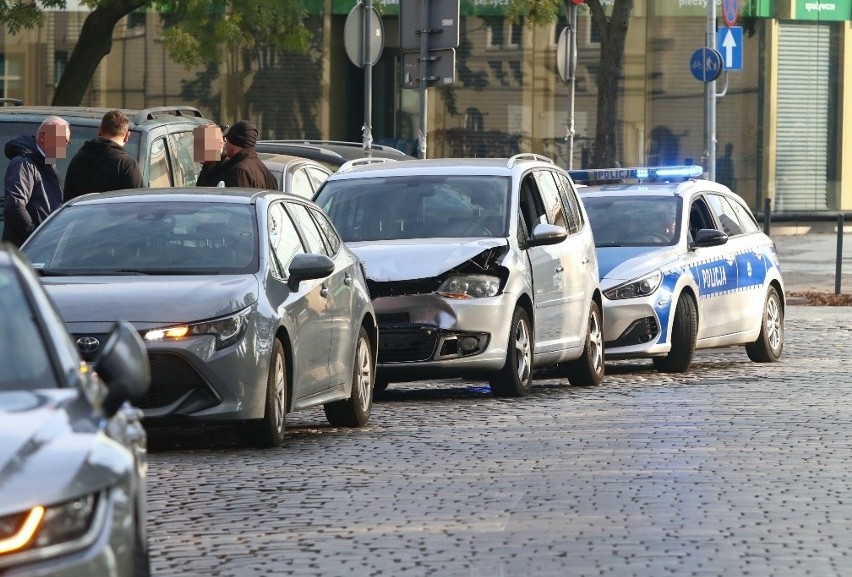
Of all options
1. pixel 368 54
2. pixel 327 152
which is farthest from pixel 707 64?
pixel 327 152

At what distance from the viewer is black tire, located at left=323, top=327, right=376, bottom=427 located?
12.5 meters

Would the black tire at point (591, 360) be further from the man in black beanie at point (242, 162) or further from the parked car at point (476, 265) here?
the man in black beanie at point (242, 162)

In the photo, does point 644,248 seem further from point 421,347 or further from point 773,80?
point 773,80

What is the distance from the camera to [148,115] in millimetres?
16188

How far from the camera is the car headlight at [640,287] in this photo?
1684 centimetres

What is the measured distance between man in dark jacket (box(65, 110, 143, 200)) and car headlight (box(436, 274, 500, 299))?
222cm

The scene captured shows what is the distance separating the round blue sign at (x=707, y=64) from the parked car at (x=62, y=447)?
25051mm

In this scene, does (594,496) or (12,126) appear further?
(12,126)

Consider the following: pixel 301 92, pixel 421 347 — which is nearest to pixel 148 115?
pixel 421 347

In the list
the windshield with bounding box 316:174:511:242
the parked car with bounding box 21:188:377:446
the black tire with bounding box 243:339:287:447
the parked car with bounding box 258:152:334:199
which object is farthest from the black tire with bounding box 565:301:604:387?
the black tire with bounding box 243:339:287:447

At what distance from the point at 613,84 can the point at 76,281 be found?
66.6 feet

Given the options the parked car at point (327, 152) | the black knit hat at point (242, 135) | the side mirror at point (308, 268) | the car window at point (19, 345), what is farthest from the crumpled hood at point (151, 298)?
the parked car at point (327, 152)

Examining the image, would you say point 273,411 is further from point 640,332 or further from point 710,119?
point 710,119

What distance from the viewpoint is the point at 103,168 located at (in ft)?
47.6
